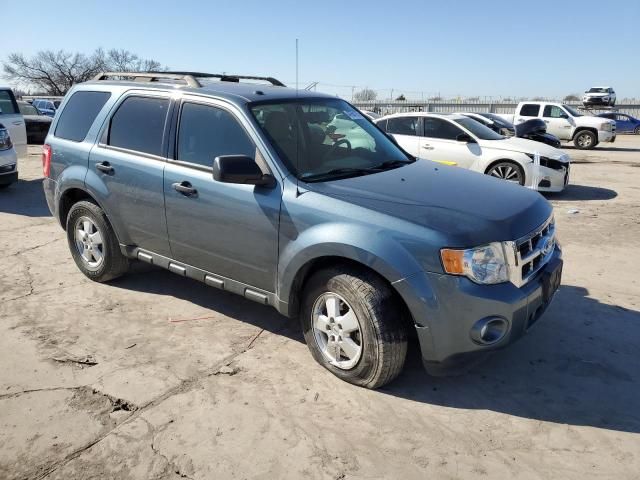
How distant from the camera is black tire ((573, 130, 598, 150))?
2022cm

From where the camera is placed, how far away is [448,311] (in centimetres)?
304

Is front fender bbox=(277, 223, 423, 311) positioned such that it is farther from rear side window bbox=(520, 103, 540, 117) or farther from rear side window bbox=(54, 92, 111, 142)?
rear side window bbox=(520, 103, 540, 117)

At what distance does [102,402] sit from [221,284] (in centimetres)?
118

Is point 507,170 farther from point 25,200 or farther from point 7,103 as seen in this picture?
point 7,103

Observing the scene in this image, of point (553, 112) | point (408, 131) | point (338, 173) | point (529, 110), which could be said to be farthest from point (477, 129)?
point (553, 112)

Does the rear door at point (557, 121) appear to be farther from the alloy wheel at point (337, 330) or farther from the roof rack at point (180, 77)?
the alloy wheel at point (337, 330)

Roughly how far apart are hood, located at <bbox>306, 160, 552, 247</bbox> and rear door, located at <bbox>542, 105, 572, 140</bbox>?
1837 centimetres

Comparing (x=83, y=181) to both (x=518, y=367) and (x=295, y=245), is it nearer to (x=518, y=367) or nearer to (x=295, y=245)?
(x=295, y=245)

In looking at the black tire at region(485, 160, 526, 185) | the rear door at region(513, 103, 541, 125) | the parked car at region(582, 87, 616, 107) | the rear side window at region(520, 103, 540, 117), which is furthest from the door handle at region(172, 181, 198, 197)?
the parked car at region(582, 87, 616, 107)

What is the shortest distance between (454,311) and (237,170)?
5.23 feet

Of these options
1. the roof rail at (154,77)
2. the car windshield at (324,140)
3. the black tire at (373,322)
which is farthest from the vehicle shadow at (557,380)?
the roof rail at (154,77)

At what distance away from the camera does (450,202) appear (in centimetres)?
339

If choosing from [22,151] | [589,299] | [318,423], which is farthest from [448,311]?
[22,151]

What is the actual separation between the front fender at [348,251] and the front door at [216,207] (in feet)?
0.52
